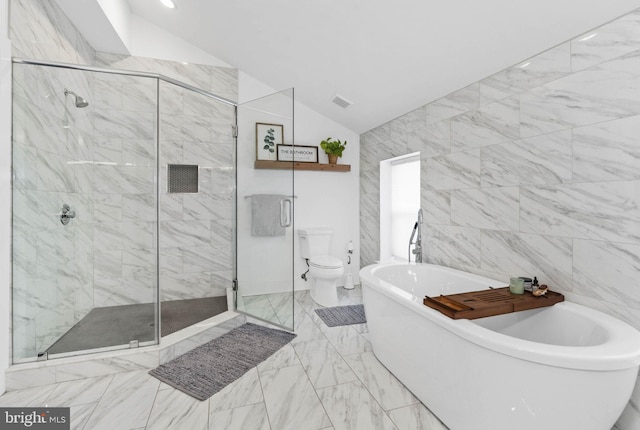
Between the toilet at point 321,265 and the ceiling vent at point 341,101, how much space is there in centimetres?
141

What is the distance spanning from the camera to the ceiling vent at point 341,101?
10.8ft

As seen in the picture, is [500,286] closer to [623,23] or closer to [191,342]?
[623,23]

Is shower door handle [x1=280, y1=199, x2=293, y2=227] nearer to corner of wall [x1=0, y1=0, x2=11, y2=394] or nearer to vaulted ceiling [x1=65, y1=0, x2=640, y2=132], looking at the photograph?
vaulted ceiling [x1=65, y1=0, x2=640, y2=132]

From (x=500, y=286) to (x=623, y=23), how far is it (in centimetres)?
153

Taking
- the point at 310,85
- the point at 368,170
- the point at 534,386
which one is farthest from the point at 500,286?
the point at 310,85

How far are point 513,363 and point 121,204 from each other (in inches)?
117

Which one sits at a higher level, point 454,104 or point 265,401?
point 454,104

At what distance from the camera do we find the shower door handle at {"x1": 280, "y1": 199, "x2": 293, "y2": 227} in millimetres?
2684

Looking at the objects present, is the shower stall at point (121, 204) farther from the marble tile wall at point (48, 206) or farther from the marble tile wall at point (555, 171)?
the marble tile wall at point (555, 171)

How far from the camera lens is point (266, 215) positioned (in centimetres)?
273

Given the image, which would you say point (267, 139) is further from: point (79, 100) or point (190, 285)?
point (190, 285)

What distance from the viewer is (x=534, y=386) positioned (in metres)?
1.16

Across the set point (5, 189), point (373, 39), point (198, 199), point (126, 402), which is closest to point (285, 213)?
point (198, 199)

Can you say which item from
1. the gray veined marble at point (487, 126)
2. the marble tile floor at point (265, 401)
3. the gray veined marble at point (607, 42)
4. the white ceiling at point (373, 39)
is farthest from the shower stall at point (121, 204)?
the gray veined marble at point (607, 42)
